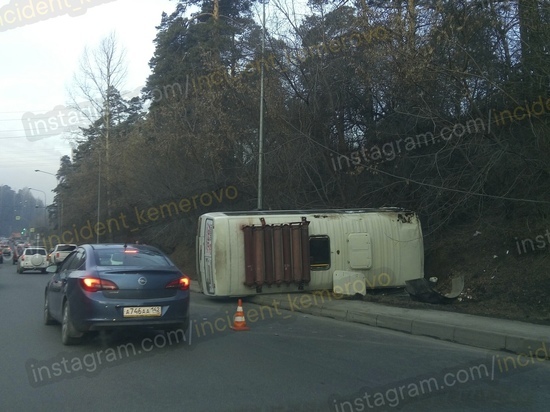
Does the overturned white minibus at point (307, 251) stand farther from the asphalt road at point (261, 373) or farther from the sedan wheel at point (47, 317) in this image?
the sedan wheel at point (47, 317)

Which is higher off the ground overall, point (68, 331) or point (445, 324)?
point (68, 331)

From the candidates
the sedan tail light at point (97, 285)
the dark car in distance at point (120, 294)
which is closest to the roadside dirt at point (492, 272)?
the dark car in distance at point (120, 294)

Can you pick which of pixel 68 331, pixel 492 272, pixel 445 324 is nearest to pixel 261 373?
pixel 68 331

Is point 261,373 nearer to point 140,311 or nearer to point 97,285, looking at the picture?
point 140,311

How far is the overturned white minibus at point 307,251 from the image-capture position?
15.4m

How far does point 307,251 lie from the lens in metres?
15.6

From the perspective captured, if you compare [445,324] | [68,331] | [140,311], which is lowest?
[445,324]

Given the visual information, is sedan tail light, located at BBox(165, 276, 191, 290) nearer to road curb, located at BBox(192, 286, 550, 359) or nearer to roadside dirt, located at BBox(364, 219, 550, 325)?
road curb, located at BBox(192, 286, 550, 359)

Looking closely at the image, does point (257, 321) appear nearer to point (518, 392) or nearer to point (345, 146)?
point (518, 392)

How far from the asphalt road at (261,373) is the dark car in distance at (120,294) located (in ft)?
1.48

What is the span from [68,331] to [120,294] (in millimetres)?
1141

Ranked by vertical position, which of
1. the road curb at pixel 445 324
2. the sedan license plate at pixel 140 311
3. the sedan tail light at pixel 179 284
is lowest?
the road curb at pixel 445 324

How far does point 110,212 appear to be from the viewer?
43062 mm

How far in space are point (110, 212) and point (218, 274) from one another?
97.6 feet
